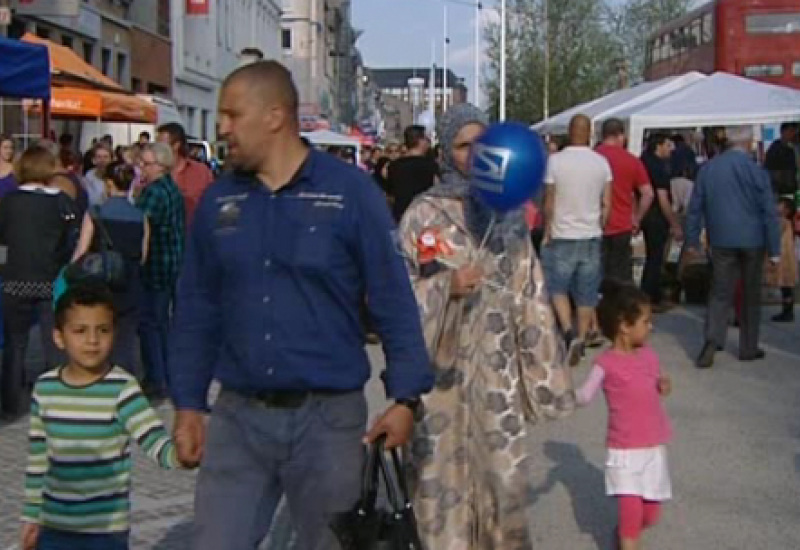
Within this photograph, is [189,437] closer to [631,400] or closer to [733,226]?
[631,400]

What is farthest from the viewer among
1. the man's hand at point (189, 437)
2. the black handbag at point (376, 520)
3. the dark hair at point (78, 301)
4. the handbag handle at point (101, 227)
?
the handbag handle at point (101, 227)

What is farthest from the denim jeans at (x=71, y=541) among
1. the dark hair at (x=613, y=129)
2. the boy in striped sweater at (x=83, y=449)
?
the dark hair at (x=613, y=129)

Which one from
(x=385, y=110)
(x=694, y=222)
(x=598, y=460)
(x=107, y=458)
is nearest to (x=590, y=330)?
(x=694, y=222)

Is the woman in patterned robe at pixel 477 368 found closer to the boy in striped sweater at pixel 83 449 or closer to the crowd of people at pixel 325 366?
Result: the crowd of people at pixel 325 366

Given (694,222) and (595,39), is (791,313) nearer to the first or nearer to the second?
(694,222)

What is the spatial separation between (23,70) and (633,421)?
262 inches

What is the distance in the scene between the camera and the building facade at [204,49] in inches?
1772

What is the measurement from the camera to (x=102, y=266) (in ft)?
27.9

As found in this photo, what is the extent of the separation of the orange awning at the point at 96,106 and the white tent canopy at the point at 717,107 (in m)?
6.00

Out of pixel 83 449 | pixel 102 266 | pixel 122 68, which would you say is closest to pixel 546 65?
pixel 122 68

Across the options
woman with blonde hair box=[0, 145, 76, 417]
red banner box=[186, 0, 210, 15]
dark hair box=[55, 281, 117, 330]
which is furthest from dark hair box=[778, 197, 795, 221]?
red banner box=[186, 0, 210, 15]

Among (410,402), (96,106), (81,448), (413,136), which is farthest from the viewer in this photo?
(96,106)

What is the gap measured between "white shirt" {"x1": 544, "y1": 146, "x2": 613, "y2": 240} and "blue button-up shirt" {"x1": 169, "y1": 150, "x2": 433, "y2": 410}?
7109 millimetres

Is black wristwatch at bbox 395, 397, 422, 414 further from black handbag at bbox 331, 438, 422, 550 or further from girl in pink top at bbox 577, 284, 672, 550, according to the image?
girl in pink top at bbox 577, 284, 672, 550
